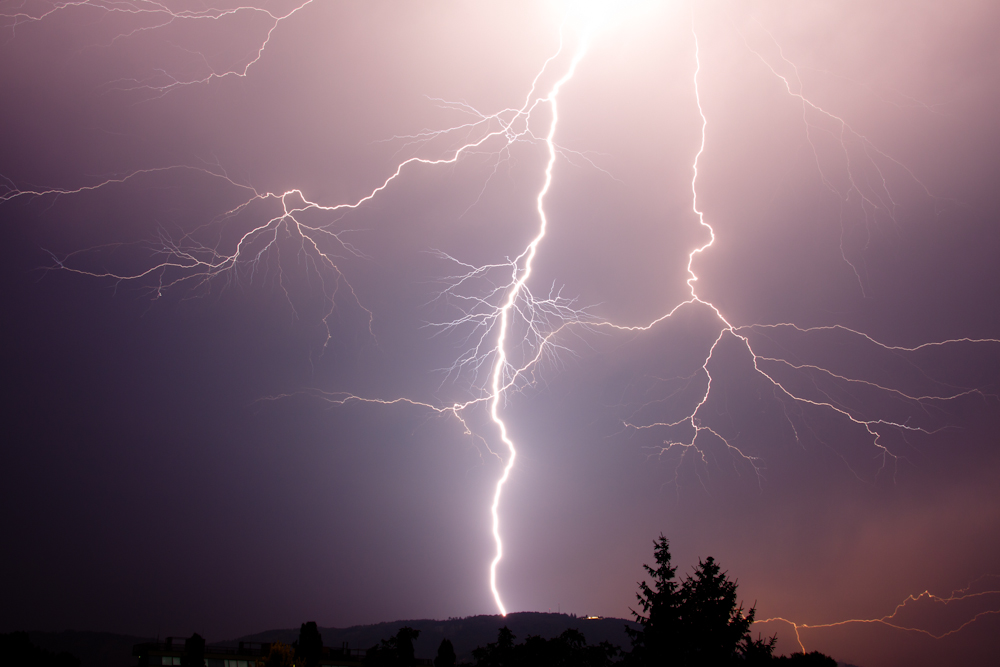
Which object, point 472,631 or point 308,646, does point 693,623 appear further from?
point 472,631

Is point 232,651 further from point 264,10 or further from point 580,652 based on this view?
point 264,10

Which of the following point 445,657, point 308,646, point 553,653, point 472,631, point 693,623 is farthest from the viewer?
point 472,631

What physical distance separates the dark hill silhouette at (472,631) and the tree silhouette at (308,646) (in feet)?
258

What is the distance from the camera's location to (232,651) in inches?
904

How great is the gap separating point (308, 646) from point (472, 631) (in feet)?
337

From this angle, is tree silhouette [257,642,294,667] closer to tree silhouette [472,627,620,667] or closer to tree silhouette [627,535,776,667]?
tree silhouette [472,627,620,667]

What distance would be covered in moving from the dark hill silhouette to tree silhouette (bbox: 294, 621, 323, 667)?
78784mm

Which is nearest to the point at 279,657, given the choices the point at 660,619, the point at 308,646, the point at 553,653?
the point at 308,646

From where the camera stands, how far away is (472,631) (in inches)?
4166

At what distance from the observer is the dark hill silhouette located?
300 feet

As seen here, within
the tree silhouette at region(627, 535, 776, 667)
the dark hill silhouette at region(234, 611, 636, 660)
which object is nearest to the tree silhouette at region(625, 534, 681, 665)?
the tree silhouette at region(627, 535, 776, 667)

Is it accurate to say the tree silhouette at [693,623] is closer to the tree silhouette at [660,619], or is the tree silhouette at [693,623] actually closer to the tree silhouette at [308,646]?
the tree silhouette at [660,619]

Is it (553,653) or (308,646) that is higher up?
(553,653)

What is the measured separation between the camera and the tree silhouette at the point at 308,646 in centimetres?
1602
